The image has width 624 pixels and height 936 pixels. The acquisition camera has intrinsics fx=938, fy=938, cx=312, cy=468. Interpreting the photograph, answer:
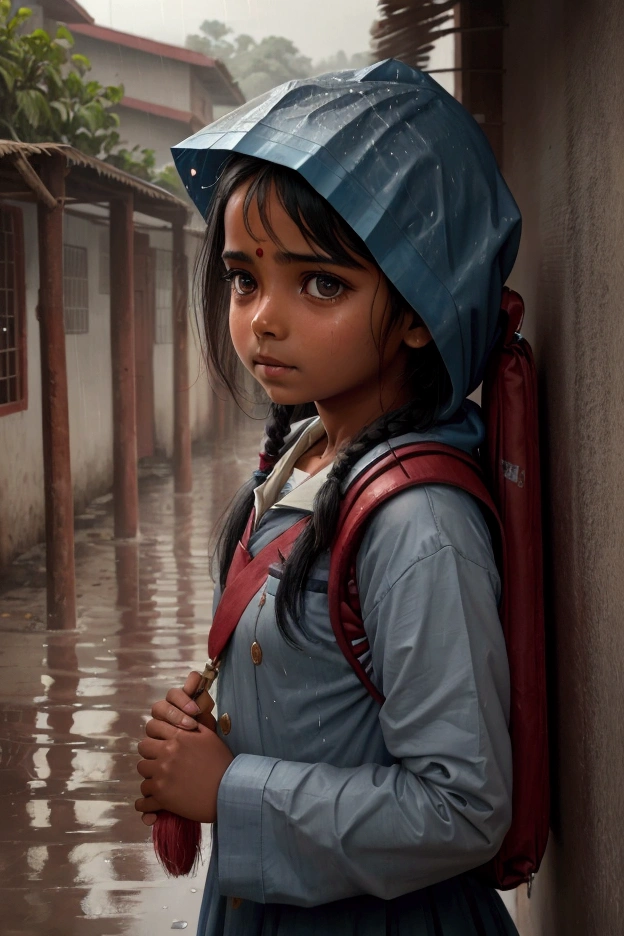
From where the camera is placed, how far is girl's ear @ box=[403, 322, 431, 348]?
0.61 m

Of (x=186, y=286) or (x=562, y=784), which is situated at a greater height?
(x=186, y=286)

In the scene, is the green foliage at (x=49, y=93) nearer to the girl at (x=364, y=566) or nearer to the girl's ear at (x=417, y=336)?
the girl at (x=364, y=566)

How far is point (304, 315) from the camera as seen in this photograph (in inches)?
23.1

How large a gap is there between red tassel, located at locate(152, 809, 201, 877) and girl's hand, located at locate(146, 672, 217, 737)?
0.22 ft

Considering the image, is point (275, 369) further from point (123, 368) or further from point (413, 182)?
point (123, 368)

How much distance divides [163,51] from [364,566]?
59.9 inches

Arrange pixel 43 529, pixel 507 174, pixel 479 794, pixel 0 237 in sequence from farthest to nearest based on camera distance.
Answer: pixel 43 529
pixel 0 237
pixel 507 174
pixel 479 794

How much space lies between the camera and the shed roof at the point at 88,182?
1650 millimetres

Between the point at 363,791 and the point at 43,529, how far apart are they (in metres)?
1.41

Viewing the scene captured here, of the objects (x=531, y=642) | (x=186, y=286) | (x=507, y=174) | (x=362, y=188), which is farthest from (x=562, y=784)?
(x=186, y=286)

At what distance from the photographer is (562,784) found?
71 centimetres

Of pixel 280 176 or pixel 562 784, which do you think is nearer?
pixel 280 176

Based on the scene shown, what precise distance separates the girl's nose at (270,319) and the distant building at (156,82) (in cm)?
131

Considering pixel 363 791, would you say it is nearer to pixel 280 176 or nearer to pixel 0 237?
pixel 280 176
